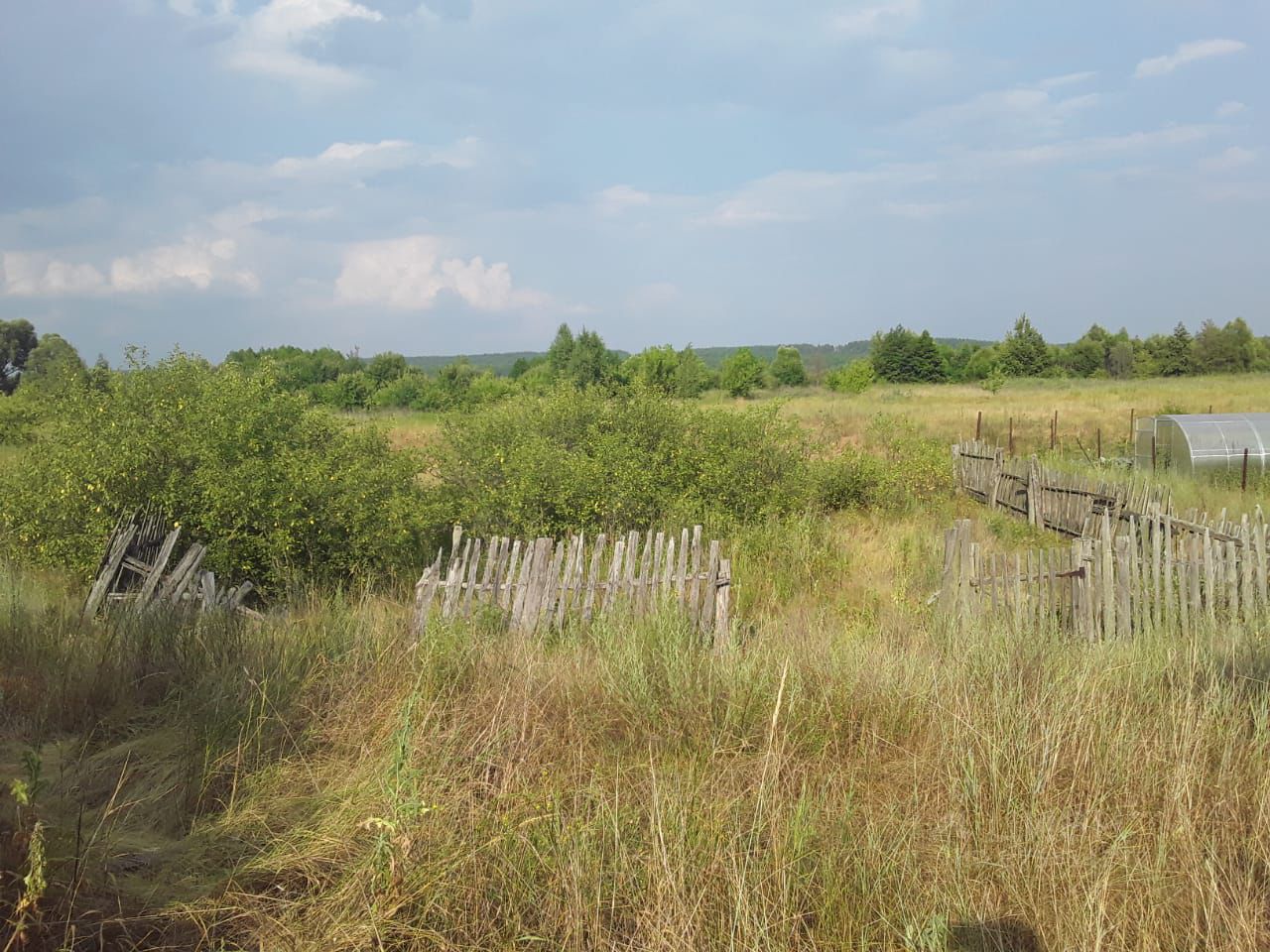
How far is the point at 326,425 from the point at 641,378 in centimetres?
553

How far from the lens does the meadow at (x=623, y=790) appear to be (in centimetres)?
250

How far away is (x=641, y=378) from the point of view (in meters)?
15.7

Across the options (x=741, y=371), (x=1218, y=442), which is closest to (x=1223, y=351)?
(x=741, y=371)

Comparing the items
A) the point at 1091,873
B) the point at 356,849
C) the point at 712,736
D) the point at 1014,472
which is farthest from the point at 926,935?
the point at 1014,472

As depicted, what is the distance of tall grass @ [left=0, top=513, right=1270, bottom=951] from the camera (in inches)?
98.9

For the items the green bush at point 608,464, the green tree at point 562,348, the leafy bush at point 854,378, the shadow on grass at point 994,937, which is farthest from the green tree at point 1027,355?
the shadow on grass at point 994,937

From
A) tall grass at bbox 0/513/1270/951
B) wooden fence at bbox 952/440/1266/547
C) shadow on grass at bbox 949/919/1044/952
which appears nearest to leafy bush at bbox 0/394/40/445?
tall grass at bbox 0/513/1270/951

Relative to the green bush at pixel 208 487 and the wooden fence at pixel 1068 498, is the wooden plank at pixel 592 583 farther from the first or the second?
the wooden fence at pixel 1068 498

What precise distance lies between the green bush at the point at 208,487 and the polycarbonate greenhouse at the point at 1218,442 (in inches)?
608

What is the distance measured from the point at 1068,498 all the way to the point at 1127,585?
702cm

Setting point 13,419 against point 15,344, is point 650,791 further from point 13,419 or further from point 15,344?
point 15,344

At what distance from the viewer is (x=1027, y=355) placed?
71.3 m

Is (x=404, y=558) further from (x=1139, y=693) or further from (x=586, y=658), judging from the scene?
(x=1139, y=693)

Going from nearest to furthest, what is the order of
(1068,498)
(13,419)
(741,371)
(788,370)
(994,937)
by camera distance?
(994,937) → (1068,498) → (13,419) → (741,371) → (788,370)
